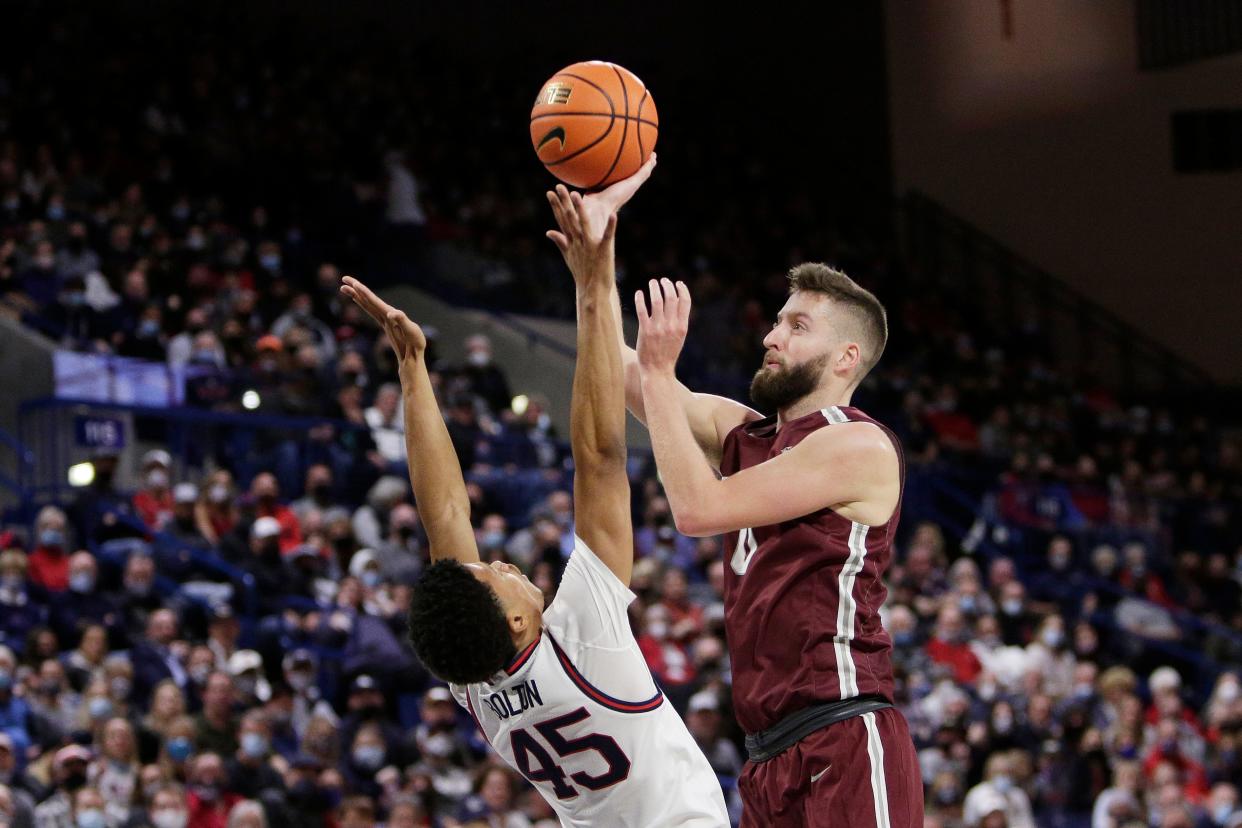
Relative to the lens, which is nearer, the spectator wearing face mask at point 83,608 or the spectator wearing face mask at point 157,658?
the spectator wearing face mask at point 157,658

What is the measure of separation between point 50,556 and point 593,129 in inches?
255

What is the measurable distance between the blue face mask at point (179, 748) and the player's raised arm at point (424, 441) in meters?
4.68

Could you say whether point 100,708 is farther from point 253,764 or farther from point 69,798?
point 253,764

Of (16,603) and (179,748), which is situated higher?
(16,603)

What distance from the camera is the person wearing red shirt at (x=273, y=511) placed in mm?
10938

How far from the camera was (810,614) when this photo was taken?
4.20 meters

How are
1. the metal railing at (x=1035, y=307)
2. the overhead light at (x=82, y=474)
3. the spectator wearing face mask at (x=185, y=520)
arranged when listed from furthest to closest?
the metal railing at (x=1035, y=307), the overhead light at (x=82, y=474), the spectator wearing face mask at (x=185, y=520)

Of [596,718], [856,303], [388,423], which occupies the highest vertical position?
[856,303]

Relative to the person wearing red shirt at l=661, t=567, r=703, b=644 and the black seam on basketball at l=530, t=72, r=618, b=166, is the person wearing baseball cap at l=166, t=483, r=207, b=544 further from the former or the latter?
the black seam on basketball at l=530, t=72, r=618, b=166

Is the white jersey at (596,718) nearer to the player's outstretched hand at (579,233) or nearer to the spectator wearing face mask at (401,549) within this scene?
the player's outstretched hand at (579,233)

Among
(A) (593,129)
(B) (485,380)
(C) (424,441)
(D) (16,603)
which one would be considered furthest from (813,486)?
(B) (485,380)

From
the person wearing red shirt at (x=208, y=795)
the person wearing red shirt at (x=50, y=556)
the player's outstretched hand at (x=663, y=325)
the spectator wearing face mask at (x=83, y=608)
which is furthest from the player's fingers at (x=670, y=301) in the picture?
the person wearing red shirt at (x=50, y=556)

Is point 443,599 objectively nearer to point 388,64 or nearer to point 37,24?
point 37,24

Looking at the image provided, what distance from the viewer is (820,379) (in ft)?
14.4
